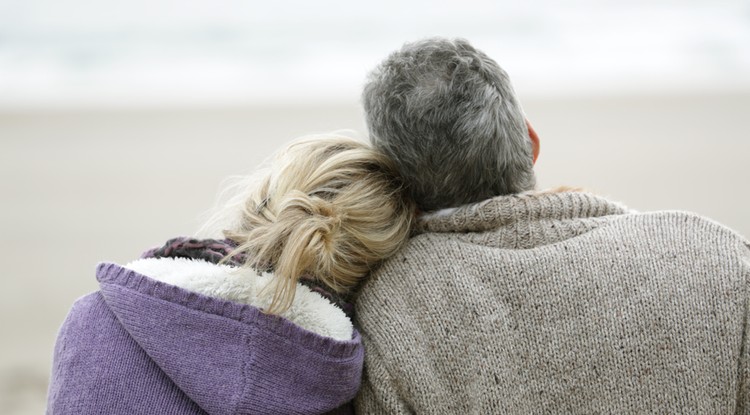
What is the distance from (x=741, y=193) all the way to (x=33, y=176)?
4.55 meters

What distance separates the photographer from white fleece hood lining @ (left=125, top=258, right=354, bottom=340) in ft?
4.06

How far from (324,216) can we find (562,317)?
40 centimetres

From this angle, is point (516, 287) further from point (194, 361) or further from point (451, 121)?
point (194, 361)

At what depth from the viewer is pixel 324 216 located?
1.33 m

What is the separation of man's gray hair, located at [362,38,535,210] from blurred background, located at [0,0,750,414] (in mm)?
3257

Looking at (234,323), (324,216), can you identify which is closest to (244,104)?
(324,216)

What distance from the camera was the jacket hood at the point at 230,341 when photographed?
3.94 ft

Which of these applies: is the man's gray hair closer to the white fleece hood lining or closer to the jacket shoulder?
the white fleece hood lining

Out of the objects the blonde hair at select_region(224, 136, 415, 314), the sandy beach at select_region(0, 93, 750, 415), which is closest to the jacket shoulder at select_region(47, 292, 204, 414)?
the blonde hair at select_region(224, 136, 415, 314)

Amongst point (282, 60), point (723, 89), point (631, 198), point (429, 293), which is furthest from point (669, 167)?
point (429, 293)

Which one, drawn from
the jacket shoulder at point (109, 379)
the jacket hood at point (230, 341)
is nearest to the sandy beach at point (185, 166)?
the jacket shoulder at point (109, 379)

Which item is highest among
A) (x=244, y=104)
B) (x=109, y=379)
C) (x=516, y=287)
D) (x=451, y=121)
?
(x=451, y=121)

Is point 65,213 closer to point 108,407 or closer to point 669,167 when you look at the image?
point 669,167

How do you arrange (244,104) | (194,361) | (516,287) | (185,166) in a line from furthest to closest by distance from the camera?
(244,104) → (185,166) → (516,287) → (194,361)
